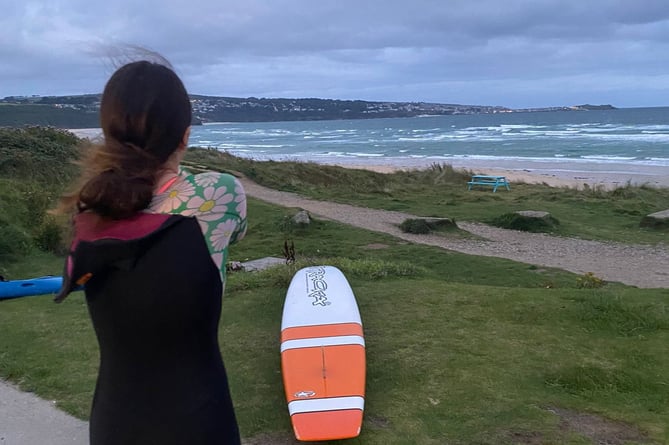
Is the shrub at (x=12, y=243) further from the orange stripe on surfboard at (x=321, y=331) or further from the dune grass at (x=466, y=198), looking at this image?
the dune grass at (x=466, y=198)

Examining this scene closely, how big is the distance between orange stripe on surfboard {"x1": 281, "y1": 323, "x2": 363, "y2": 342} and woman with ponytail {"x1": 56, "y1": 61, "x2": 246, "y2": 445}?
10.8ft

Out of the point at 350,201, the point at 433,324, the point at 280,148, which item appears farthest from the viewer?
the point at 280,148

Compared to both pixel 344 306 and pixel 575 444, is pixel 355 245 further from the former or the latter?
pixel 575 444

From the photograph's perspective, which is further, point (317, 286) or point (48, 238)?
point (48, 238)

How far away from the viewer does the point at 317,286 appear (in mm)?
A: 6332

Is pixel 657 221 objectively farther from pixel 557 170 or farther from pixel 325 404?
pixel 557 170

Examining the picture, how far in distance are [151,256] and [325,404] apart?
8.74 feet

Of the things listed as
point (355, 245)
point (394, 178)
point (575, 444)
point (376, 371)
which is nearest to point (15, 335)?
point (376, 371)

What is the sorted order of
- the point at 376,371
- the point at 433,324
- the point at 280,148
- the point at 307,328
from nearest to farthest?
the point at 376,371, the point at 307,328, the point at 433,324, the point at 280,148

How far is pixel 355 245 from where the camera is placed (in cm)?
1188

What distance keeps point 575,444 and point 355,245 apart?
27.8 feet

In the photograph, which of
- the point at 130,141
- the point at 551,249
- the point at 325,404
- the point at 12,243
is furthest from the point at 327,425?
the point at 551,249

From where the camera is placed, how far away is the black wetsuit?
153 centimetres

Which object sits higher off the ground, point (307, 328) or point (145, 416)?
point (145, 416)
